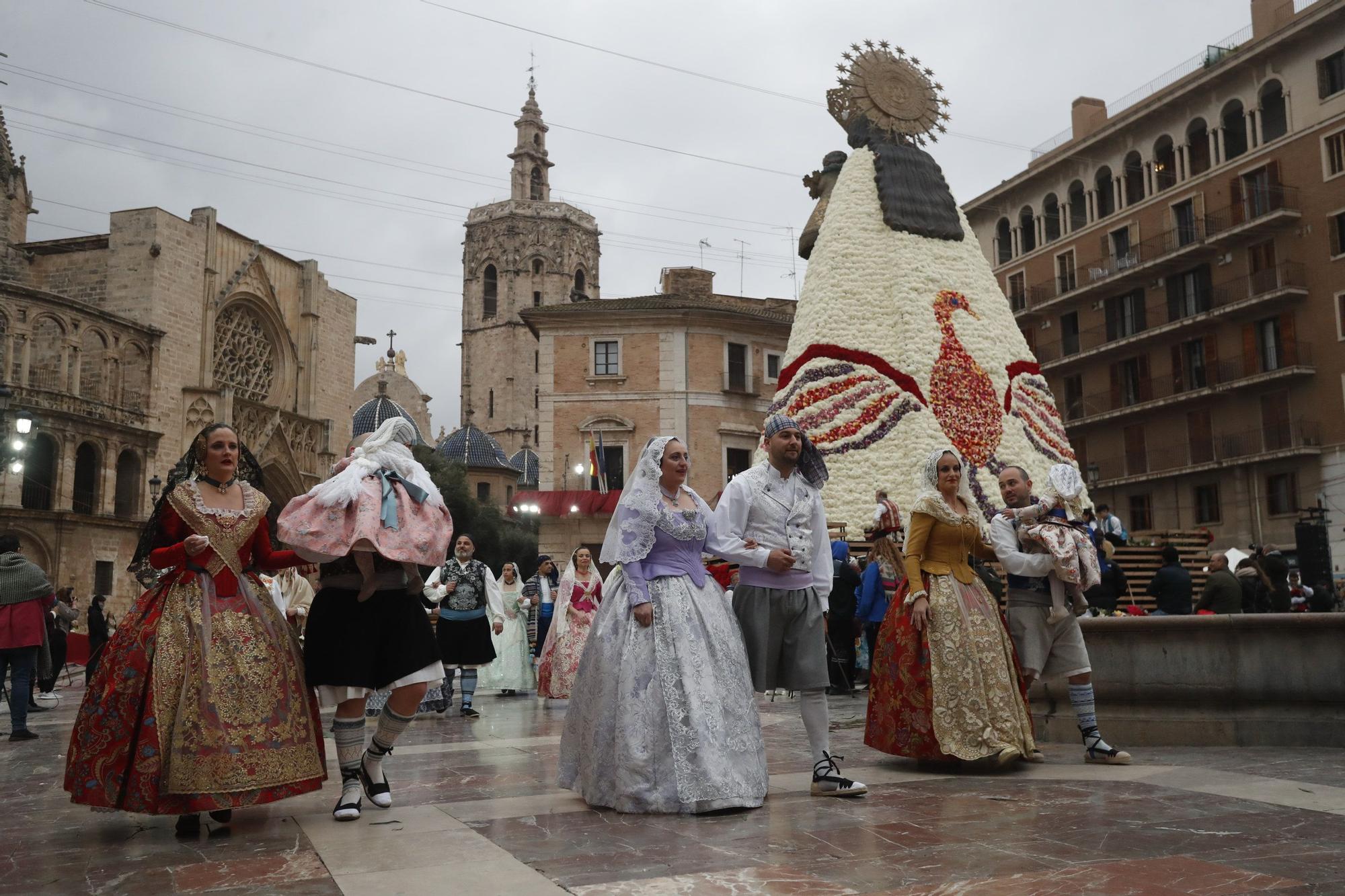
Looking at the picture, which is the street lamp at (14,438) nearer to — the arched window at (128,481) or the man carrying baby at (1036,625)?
the man carrying baby at (1036,625)

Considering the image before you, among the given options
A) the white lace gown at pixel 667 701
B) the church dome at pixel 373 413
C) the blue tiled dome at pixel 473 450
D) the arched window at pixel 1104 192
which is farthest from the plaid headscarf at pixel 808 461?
the church dome at pixel 373 413

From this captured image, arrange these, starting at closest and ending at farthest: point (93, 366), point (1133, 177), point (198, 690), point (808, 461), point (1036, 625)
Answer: point (198, 690) < point (808, 461) < point (1036, 625) < point (93, 366) < point (1133, 177)

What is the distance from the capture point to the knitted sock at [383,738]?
5566mm

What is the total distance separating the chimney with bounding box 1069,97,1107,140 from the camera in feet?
128

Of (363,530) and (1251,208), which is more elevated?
(1251,208)

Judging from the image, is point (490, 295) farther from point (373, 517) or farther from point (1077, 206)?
point (373, 517)

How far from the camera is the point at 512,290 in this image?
86.1 m

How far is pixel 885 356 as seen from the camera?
1653 cm

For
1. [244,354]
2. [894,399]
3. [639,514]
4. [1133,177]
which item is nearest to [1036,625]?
[639,514]

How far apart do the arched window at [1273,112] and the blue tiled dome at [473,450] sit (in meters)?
46.4

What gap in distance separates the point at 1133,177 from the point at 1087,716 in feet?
112

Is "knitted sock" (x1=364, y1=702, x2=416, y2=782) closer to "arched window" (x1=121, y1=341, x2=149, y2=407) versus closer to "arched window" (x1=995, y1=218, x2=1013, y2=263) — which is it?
"arched window" (x1=121, y1=341, x2=149, y2=407)

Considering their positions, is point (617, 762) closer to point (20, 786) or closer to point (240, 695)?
point (240, 695)

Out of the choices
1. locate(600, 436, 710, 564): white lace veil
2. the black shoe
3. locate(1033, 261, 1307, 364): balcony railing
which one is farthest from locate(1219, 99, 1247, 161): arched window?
the black shoe
